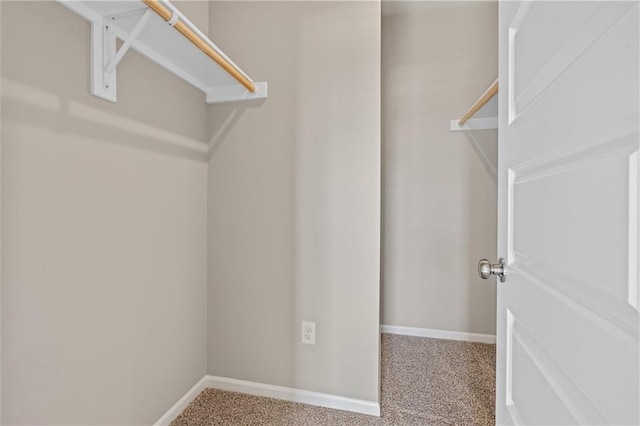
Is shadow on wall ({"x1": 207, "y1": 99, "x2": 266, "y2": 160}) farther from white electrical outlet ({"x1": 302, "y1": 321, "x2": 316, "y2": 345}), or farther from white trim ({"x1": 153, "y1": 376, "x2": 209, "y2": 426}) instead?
white trim ({"x1": 153, "y1": 376, "x2": 209, "y2": 426})

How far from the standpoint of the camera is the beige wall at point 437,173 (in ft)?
7.59

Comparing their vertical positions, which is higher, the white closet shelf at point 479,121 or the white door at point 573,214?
the white closet shelf at point 479,121

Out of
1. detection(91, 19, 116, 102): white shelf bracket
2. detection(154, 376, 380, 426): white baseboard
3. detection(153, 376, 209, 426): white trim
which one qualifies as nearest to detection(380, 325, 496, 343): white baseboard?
detection(154, 376, 380, 426): white baseboard

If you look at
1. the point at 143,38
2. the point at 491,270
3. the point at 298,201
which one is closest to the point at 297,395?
the point at 298,201

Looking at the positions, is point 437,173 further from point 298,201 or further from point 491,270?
point 491,270

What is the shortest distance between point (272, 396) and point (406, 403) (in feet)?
2.16

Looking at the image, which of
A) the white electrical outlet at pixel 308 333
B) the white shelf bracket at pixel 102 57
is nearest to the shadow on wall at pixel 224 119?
the white shelf bracket at pixel 102 57

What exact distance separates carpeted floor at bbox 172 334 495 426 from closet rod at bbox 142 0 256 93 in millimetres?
1502

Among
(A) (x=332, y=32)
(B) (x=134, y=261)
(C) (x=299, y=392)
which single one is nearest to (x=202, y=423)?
(C) (x=299, y=392)

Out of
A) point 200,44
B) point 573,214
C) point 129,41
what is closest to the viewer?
point 573,214

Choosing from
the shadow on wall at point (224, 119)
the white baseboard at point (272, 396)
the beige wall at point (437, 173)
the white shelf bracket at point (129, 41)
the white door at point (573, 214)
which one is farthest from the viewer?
the beige wall at point (437, 173)

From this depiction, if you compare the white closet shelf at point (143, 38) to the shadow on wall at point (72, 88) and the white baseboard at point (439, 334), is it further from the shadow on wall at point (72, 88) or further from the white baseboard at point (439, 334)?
the white baseboard at point (439, 334)

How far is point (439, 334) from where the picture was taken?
2.39 meters

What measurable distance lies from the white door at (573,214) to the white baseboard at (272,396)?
85 centimetres
